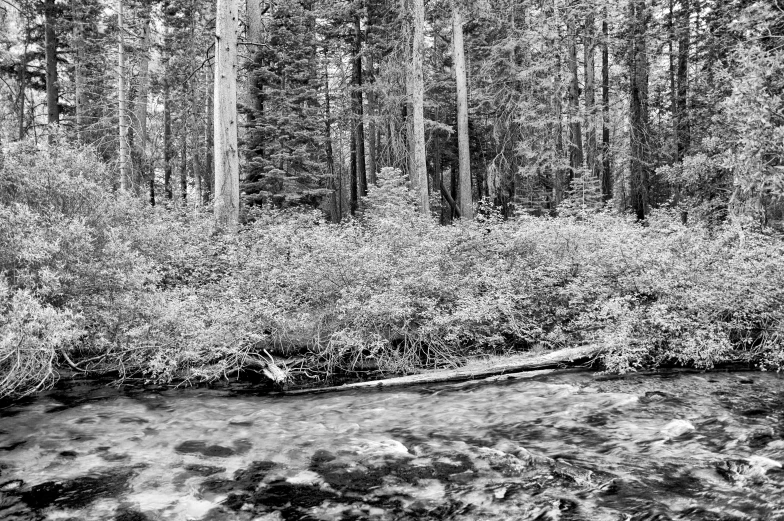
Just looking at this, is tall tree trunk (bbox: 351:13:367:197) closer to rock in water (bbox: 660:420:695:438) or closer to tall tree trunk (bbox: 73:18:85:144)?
tall tree trunk (bbox: 73:18:85:144)

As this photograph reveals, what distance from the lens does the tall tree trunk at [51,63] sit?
72.4ft

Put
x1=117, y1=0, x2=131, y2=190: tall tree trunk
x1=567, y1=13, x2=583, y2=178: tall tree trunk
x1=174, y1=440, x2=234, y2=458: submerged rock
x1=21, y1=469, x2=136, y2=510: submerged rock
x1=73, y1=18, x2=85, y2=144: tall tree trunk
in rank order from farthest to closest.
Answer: x1=73, y1=18, x2=85, y2=144: tall tree trunk < x1=567, y1=13, x2=583, y2=178: tall tree trunk < x1=117, y1=0, x2=131, y2=190: tall tree trunk < x1=174, y1=440, x2=234, y2=458: submerged rock < x1=21, y1=469, x2=136, y2=510: submerged rock

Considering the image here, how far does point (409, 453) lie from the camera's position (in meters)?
5.47

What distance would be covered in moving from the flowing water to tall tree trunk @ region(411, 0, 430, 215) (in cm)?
1153

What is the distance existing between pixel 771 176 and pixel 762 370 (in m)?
3.54

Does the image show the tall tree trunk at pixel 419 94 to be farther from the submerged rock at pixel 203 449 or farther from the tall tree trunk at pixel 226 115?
the submerged rock at pixel 203 449

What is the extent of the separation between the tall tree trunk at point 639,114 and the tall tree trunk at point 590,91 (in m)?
1.42

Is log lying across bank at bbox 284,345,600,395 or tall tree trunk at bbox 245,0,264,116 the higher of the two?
tall tree trunk at bbox 245,0,264,116

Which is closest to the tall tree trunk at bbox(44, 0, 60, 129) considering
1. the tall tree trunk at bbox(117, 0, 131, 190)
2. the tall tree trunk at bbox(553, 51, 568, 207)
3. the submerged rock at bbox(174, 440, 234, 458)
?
the tall tree trunk at bbox(117, 0, 131, 190)

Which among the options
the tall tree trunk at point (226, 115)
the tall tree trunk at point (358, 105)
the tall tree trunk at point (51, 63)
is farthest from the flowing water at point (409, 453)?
the tall tree trunk at point (358, 105)

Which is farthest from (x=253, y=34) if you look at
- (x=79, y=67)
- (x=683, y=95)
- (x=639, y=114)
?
(x=683, y=95)

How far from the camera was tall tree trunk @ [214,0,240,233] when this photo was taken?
14.0 m

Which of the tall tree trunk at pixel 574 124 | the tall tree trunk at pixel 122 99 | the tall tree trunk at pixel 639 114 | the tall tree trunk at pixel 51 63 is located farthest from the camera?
the tall tree trunk at pixel 51 63

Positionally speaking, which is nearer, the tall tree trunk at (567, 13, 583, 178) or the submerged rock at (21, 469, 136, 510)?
the submerged rock at (21, 469, 136, 510)
